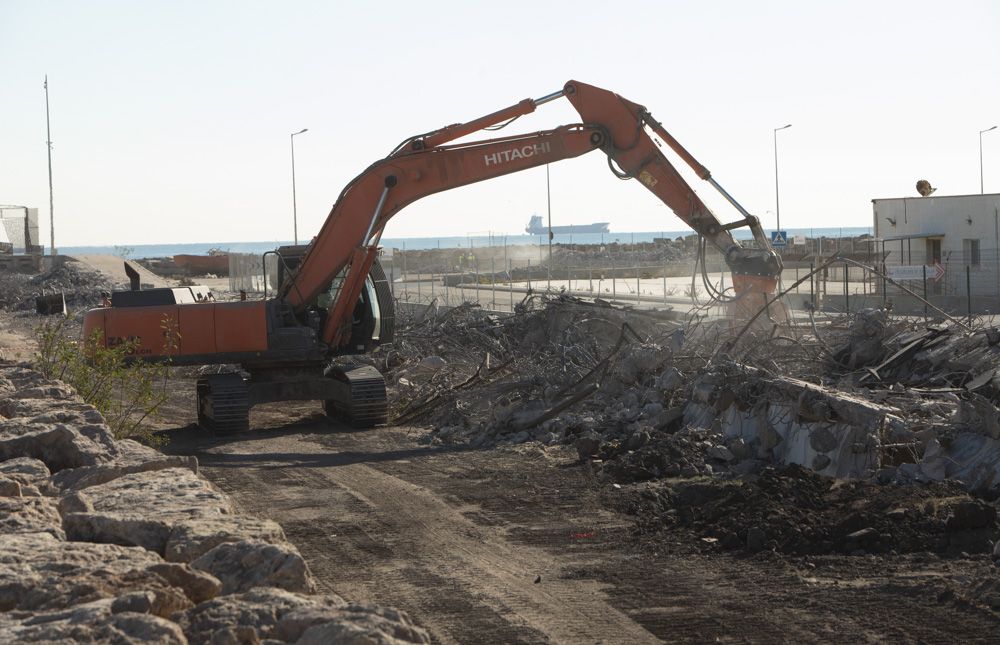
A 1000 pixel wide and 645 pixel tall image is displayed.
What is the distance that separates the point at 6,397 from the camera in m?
12.3

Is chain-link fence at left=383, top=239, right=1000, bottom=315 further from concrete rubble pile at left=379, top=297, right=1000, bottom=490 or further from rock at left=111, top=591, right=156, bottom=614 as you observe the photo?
rock at left=111, top=591, right=156, bottom=614

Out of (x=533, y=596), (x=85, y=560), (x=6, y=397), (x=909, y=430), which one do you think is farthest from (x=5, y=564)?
(x=909, y=430)

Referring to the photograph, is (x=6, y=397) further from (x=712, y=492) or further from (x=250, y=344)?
(x=712, y=492)

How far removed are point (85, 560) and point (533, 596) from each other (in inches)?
138

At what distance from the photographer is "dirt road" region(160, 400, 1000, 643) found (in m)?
7.62

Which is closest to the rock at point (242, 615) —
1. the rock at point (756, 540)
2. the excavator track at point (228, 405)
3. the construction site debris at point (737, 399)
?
the rock at point (756, 540)

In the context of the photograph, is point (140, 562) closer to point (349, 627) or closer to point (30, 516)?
point (30, 516)

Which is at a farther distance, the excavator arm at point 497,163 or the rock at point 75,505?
the excavator arm at point 497,163

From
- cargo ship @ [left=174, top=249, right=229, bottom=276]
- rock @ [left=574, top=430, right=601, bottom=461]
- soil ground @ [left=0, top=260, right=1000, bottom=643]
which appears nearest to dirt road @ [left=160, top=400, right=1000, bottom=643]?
soil ground @ [left=0, top=260, right=1000, bottom=643]

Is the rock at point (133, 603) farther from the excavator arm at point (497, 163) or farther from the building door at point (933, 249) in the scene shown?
the building door at point (933, 249)

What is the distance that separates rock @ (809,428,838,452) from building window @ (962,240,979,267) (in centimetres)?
2847

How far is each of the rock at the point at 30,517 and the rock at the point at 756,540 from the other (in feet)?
17.6

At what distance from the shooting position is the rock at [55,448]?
352 inches

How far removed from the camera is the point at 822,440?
12578mm
